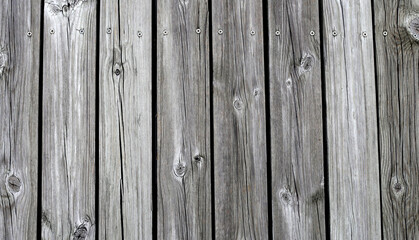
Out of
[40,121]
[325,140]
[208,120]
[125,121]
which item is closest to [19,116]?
[40,121]

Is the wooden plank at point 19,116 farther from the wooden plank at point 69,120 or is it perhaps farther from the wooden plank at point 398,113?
the wooden plank at point 398,113

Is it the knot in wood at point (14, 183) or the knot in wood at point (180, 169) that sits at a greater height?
the knot in wood at point (180, 169)

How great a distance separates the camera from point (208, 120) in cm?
200

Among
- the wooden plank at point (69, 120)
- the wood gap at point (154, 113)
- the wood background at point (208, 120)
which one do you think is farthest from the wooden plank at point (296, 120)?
the wooden plank at point (69, 120)

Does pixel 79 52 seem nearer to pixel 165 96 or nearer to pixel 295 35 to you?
pixel 165 96

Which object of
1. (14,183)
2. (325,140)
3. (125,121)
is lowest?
(14,183)

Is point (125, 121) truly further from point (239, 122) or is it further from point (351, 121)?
point (351, 121)

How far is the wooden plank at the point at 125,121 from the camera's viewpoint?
196cm

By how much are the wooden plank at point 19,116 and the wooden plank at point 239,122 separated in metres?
0.79

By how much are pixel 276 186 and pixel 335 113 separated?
41cm

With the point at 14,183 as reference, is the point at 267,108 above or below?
above

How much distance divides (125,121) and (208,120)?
0.36 meters

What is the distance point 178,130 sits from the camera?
199cm

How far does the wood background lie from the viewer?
6.45 feet
